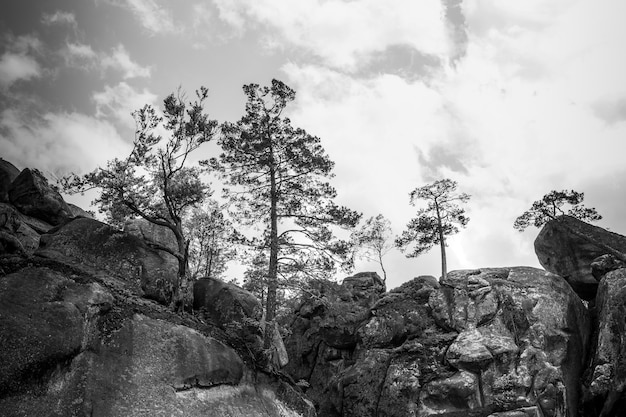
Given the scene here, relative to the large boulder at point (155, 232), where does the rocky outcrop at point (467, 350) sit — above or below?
below

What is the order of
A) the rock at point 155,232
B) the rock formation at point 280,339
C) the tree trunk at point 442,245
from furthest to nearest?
the tree trunk at point 442,245, the rock at point 155,232, the rock formation at point 280,339

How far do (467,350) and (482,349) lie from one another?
85 centimetres

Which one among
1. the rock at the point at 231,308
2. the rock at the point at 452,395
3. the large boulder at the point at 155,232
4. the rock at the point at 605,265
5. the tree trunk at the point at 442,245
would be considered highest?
the tree trunk at the point at 442,245

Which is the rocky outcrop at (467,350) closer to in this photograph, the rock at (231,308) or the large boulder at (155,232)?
the rock at (231,308)

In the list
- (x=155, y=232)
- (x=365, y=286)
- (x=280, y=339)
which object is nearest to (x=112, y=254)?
(x=280, y=339)

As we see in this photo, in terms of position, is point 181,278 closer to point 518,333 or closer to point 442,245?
point 518,333

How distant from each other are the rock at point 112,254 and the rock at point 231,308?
2.23 metres

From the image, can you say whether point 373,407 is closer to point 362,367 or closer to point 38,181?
point 362,367

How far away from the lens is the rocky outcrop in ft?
70.9

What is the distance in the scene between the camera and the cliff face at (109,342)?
12.2m

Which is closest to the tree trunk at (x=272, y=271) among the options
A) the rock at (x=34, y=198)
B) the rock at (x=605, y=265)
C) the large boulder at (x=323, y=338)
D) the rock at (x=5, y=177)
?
the large boulder at (x=323, y=338)

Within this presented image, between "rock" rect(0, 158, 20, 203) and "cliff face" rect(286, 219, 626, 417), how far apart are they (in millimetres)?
21421

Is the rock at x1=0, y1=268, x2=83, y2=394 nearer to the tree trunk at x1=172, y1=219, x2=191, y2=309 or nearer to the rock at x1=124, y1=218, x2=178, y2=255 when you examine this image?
the tree trunk at x1=172, y1=219, x2=191, y2=309

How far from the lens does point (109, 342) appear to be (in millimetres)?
14008
